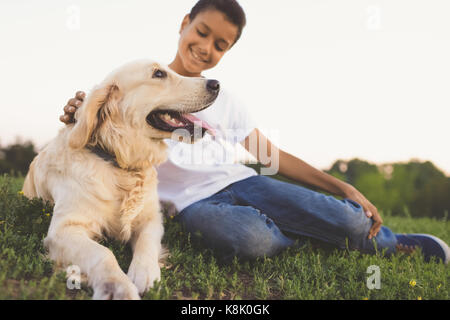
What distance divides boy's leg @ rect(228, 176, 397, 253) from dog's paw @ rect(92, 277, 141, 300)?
5.27 ft

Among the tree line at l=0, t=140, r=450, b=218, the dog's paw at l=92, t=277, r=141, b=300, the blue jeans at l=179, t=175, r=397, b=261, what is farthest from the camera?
the tree line at l=0, t=140, r=450, b=218

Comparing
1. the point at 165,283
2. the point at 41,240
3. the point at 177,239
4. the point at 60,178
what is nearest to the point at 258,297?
the point at 165,283

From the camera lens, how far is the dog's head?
9.02 feet

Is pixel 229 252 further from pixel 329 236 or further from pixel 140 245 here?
pixel 329 236

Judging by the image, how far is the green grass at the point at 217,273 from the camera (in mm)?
2002

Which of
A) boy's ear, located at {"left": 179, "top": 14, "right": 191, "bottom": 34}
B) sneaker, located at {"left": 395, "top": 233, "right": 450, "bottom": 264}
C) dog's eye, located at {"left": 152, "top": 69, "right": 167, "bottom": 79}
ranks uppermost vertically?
boy's ear, located at {"left": 179, "top": 14, "right": 191, "bottom": 34}

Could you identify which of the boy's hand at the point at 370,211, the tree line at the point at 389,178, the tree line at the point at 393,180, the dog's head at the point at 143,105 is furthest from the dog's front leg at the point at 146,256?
the tree line at the point at 389,178

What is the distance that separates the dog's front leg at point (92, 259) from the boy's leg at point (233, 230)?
89cm

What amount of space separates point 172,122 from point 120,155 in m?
0.49

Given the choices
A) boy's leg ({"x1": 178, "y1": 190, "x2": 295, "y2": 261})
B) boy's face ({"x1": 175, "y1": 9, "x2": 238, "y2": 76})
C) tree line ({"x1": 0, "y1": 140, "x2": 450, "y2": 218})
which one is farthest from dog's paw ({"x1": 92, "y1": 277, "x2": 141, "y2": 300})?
tree line ({"x1": 0, "y1": 140, "x2": 450, "y2": 218})

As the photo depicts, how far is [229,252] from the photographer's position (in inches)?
109

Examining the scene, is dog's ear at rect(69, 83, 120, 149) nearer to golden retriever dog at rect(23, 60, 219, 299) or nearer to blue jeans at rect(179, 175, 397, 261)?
golden retriever dog at rect(23, 60, 219, 299)

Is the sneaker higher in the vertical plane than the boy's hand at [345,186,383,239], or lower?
lower

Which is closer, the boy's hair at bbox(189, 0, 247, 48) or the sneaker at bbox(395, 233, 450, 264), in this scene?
the sneaker at bbox(395, 233, 450, 264)
